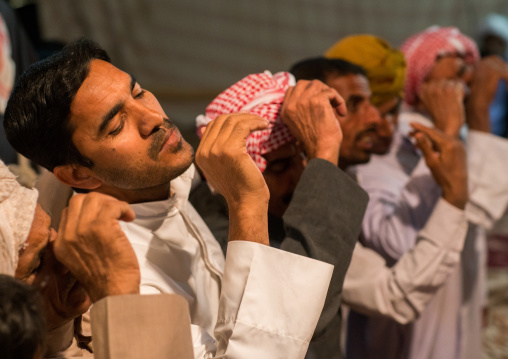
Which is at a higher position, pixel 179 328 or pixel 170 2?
pixel 179 328

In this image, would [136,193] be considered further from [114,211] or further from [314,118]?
[314,118]

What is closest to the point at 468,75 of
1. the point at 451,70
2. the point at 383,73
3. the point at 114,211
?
the point at 451,70

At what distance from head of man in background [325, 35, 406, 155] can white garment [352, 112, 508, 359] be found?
0.18 metres

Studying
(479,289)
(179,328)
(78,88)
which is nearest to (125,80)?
(78,88)

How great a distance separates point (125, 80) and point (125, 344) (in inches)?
26.6

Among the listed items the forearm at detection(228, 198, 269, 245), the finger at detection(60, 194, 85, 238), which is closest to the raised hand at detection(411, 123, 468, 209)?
the forearm at detection(228, 198, 269, 245)

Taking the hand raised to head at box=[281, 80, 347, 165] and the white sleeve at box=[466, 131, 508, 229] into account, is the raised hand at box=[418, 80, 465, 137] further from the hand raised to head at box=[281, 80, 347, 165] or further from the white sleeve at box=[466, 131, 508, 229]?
the hand raised to head at box=[281, 80, 347, 165]

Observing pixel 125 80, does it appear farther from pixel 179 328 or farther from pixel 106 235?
pixel 179 328

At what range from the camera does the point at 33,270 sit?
1293 mm

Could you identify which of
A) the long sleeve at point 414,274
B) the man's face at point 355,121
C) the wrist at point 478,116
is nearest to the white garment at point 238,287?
the long sleeve at point 414,274

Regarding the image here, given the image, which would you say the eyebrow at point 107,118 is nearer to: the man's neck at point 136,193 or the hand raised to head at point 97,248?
the man's neck at point 136,193

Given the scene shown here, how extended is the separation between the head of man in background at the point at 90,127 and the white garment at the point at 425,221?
115 centimetres

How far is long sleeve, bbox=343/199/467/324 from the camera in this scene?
7.15 feet

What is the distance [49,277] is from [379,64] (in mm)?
1971
